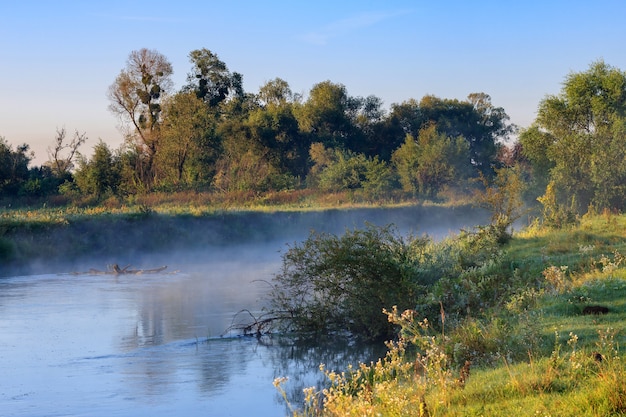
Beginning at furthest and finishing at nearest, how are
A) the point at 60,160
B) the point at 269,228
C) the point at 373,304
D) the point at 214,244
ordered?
the point at 60,160 < the point at 269,228 < the point at 214,244 < the point at 373,304

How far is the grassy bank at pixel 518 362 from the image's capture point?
6.80 m

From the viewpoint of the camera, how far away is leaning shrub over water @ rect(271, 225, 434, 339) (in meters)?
15.3

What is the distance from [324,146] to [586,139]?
3135 cm

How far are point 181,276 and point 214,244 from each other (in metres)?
8.81

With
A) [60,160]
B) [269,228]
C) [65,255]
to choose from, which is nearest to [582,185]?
[269,228]

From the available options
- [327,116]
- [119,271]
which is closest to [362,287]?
[119,271]

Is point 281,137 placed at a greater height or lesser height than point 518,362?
greater

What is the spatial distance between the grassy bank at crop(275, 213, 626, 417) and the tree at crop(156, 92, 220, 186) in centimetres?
3920

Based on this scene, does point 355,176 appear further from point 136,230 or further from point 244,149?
point 136,230

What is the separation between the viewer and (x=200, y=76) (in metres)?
66.6

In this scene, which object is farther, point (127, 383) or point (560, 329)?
point (127, 383)

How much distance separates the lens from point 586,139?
1320 inches

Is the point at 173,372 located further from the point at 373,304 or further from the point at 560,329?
the point at 560,329

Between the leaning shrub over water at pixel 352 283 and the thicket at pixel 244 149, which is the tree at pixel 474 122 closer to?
the thicket at pixel 244 149
